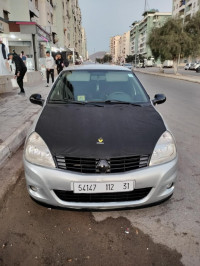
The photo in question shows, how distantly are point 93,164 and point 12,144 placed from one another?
8.75 feet

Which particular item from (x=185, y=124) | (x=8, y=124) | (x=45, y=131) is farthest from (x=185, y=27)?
(x=45, y=131)

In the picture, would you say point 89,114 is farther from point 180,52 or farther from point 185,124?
point 180,52

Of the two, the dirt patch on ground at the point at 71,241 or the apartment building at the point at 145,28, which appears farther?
the apartment building at the point at 145,28

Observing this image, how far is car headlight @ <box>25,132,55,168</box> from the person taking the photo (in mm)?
2201

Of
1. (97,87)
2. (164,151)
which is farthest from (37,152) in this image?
(97,87)

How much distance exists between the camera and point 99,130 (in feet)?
8.09

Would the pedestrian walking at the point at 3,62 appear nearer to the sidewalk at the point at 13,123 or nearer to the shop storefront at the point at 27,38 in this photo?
the sidewalk at the point at 13,123

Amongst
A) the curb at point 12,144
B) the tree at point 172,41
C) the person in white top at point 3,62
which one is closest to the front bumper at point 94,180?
the curb at point 12,144

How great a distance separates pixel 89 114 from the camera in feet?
9.43

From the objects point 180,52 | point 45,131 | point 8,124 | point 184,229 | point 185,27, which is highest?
point 185,27

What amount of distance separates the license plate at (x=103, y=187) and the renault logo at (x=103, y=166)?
12 centimetres

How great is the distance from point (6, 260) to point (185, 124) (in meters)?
5.47

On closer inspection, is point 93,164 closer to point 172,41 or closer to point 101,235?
point 101,235

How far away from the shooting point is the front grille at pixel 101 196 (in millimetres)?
2170
